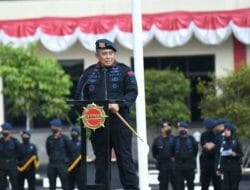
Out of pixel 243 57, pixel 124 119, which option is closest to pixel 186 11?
pixel 243 57

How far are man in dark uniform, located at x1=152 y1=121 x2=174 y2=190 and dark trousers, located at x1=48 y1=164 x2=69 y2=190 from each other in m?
2.14

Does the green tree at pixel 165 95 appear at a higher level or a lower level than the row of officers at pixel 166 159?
higher

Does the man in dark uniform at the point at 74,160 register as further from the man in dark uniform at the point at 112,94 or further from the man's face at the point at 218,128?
the man in dark uniform at the point at 112,94

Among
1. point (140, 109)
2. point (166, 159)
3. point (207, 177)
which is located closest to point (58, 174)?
point (166, 159)

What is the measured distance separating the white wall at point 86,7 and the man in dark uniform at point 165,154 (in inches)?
411

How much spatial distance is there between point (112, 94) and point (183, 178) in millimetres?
10962

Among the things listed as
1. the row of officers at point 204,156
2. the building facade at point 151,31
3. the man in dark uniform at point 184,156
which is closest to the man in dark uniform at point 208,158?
the row of officers at point 204,156

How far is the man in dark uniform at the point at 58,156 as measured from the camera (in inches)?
841

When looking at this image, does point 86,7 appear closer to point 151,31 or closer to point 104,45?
point 151,31

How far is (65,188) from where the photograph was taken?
2156cm

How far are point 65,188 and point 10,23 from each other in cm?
1049

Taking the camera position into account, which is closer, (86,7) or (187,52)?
(187,52)

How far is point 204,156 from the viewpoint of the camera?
20.0 metres

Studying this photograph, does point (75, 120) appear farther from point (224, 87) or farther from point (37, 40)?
point (224, 87)
